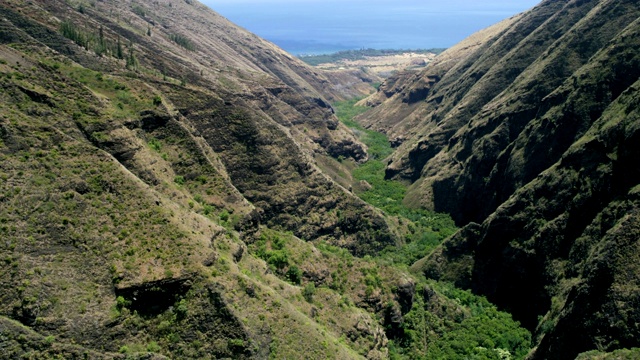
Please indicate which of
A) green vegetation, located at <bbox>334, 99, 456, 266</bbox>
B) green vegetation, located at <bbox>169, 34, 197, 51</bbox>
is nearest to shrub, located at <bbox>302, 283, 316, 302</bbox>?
green vegetation, located at <bbox>334, 99, 456, 266</bbox>

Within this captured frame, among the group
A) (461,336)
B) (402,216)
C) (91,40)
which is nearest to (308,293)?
(461,336)

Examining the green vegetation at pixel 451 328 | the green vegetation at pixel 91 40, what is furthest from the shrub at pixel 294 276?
the green vegetation at pixel 91 40

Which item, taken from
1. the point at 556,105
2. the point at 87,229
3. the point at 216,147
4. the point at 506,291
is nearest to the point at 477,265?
the point at 506,291

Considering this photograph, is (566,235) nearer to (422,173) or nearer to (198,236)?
(198,236)

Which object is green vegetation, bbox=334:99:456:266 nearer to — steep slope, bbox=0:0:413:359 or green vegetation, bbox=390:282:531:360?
steep slope, bbox=0:0:413:359

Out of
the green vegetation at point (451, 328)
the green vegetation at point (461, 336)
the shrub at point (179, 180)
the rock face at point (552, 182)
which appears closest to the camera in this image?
the rock face at point (552, 182)

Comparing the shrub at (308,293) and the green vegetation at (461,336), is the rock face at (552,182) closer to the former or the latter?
the green vegetation at (461,336)
